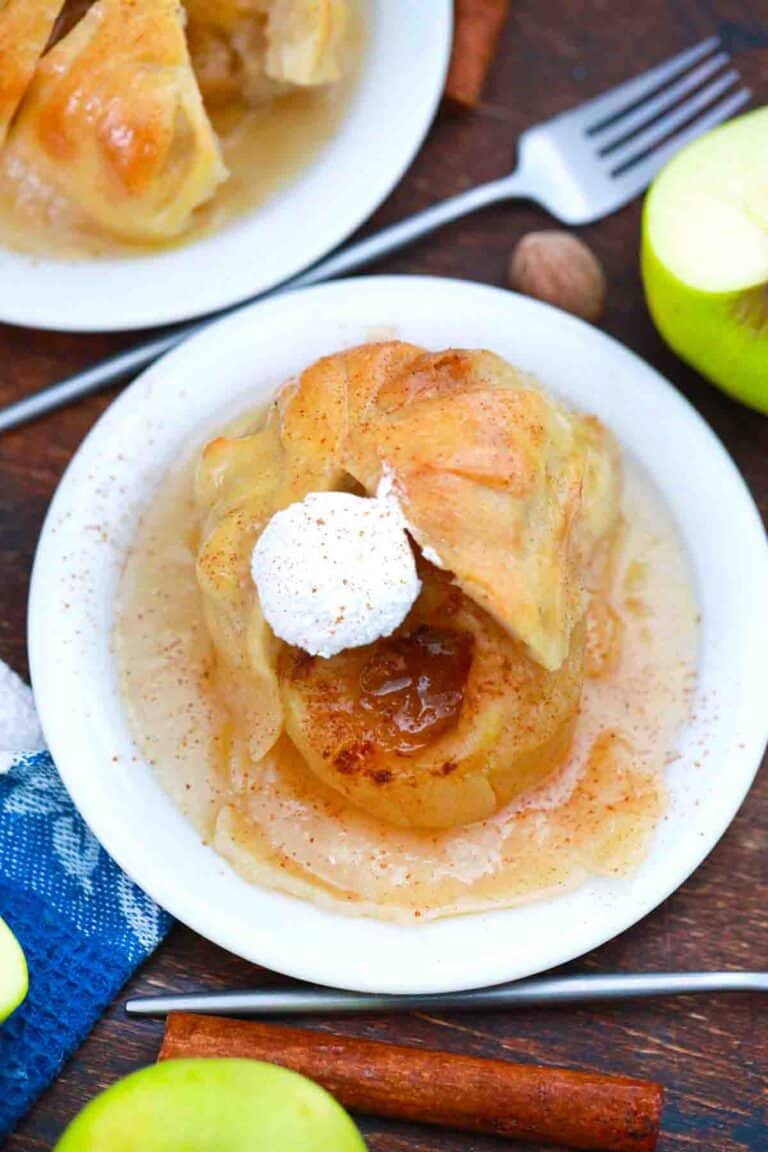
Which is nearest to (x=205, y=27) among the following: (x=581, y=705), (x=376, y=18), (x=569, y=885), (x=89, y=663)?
(x=376, y=18)

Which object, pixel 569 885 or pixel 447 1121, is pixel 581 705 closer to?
pixel 569 885

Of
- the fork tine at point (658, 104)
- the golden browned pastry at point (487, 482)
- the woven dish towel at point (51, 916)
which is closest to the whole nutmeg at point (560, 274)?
the fork tine at point (658, 104)

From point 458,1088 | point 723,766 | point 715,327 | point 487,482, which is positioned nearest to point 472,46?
point 715,327

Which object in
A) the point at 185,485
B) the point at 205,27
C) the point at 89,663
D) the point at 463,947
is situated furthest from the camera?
the point at 205,27

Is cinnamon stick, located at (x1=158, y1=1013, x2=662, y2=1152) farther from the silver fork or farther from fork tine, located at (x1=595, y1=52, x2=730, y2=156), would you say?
fork tine, located at (x1=595, y1=52, x2=730, y2=156)

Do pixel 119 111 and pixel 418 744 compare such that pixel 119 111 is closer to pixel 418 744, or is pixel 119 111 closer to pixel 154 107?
pixel 154 107

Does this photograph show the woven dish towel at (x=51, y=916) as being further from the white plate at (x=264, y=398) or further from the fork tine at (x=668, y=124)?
the fork tine at (x=668, y=124)

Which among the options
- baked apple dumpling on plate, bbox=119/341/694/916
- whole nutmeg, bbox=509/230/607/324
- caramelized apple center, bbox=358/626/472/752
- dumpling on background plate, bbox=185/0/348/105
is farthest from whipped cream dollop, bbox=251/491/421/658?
dumpling on background plate, bbox=185/0/348/105
